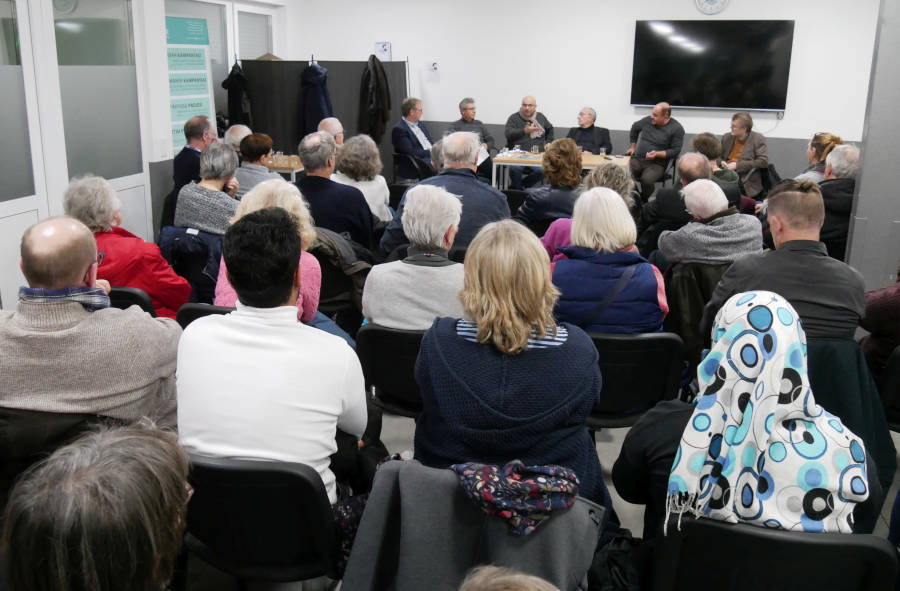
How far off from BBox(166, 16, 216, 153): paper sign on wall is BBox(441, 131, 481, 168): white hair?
136 inches

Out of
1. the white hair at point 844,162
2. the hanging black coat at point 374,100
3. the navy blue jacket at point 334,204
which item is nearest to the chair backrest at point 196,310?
the navy blue jacket at point 334,204

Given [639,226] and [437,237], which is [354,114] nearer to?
[639,226]

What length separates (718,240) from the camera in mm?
3461

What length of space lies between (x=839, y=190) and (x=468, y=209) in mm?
2173

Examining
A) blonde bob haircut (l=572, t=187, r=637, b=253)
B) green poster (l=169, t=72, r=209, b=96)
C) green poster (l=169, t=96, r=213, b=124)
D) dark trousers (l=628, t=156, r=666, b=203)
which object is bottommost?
dark trousers (l=628, t=156, r=666, b=203)

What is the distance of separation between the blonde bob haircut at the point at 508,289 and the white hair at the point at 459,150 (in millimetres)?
2335

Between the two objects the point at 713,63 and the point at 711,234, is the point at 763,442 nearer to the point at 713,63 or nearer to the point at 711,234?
the point at 711,234

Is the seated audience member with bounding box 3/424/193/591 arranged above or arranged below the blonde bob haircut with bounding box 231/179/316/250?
below

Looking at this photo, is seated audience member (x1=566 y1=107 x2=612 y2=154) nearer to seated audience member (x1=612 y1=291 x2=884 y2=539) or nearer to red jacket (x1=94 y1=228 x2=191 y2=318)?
red jacket (x1=94 y1=228 x2=191 y2=318)

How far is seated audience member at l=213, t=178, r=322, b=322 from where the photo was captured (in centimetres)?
278

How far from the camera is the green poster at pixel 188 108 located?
713cm

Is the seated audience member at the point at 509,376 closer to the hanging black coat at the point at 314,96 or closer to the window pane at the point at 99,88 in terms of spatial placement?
the window pane at the point at 99,88

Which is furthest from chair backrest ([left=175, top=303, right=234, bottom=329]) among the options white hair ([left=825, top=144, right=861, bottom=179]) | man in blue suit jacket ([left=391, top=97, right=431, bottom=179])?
man in blue suit jacket ([left=391, top=97, right=431, bottom=179])

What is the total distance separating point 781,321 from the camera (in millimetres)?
1532
